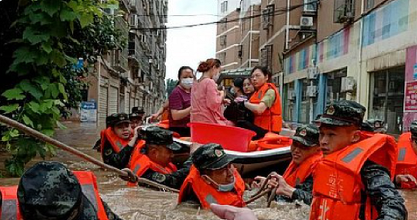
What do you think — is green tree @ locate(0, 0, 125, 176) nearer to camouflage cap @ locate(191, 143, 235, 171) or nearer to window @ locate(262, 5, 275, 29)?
camouflage cap @ locate(191, 143, 235, 171)

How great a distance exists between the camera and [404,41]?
500 inches

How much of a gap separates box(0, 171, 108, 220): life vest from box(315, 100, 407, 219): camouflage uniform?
4.37ft

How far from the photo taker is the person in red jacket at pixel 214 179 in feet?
13.5

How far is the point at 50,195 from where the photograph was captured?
192cm

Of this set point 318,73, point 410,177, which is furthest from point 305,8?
point 410,177

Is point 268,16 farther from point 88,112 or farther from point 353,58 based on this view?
point 353,58

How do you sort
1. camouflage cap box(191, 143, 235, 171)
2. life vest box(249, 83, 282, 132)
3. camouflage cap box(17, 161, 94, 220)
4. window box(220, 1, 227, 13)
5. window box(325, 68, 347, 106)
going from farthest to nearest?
window box(220, 1, 227, 13) → window box(325, 68, 347, 106) → life vest box(249, 83, 282, 132) → camouflage cap box(191, 143, 235, 171) → camouflage cap box(17, 161, 94, 220)

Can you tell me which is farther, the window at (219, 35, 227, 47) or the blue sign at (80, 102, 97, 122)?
the window at (219, 35, 227, 47)

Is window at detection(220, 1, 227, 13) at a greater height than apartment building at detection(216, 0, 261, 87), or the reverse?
window at detection(220, 1, 227, 13)

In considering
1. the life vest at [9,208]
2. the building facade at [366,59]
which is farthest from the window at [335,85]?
the life vest at [9,208]

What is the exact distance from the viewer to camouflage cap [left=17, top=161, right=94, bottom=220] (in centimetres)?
191

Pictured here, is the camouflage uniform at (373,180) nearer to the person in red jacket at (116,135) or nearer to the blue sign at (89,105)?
the person in red jacket at (116,135)

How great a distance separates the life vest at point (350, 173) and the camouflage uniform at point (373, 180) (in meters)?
0.05

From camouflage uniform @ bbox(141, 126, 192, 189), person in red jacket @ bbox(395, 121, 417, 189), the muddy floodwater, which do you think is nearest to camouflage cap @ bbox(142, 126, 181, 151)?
camouflage uniform @ bbox(141, 126, 192, 189)
